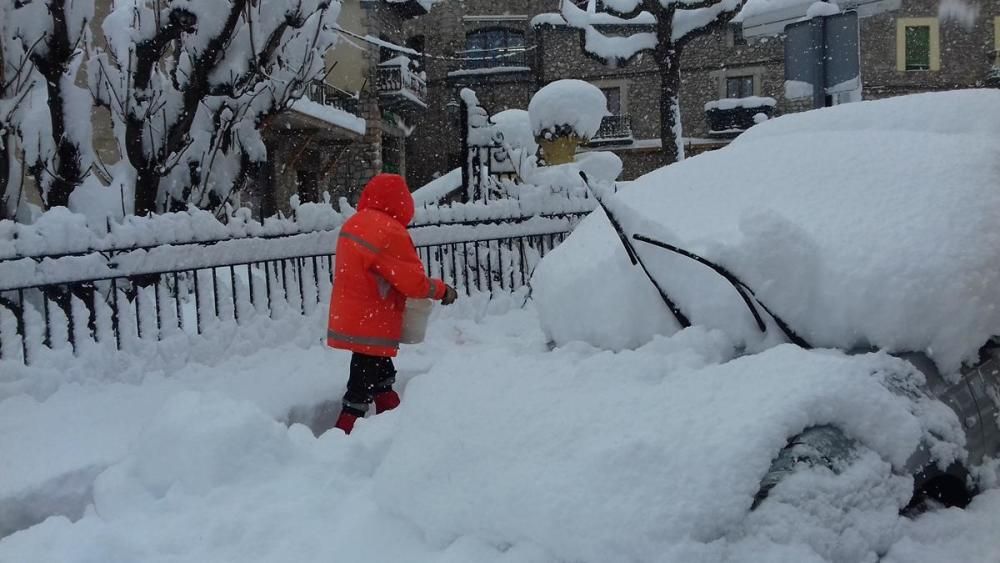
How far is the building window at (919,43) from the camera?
29375 millimetres

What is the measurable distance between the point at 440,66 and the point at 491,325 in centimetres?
2656

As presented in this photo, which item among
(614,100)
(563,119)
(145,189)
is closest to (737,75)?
(614,100)

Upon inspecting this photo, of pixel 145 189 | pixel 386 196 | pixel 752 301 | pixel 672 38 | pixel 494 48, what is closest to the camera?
pixel 752 301

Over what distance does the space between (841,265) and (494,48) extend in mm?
31505

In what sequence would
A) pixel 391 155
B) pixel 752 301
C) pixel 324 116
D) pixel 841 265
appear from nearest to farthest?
pixel 841 265 < pixel 752 301 < pixel 324 116 < pixel 391 155

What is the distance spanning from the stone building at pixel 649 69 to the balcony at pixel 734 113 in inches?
1.5

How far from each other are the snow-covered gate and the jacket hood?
157cm

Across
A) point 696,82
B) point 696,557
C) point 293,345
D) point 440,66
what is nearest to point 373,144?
point 440,66

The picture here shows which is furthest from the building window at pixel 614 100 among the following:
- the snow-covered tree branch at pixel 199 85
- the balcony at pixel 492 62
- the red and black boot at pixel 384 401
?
the red and black boot at pixel 384 401

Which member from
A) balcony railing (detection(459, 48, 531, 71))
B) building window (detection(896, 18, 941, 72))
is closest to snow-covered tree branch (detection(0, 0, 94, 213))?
balcony railing (detection(459, 48, 531, 71))

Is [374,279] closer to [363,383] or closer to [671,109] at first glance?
[363,383]

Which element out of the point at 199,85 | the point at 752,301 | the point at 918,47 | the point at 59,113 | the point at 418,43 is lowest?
the point at 752,301

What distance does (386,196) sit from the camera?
5.18 m

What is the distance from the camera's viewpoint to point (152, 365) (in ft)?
19.1
